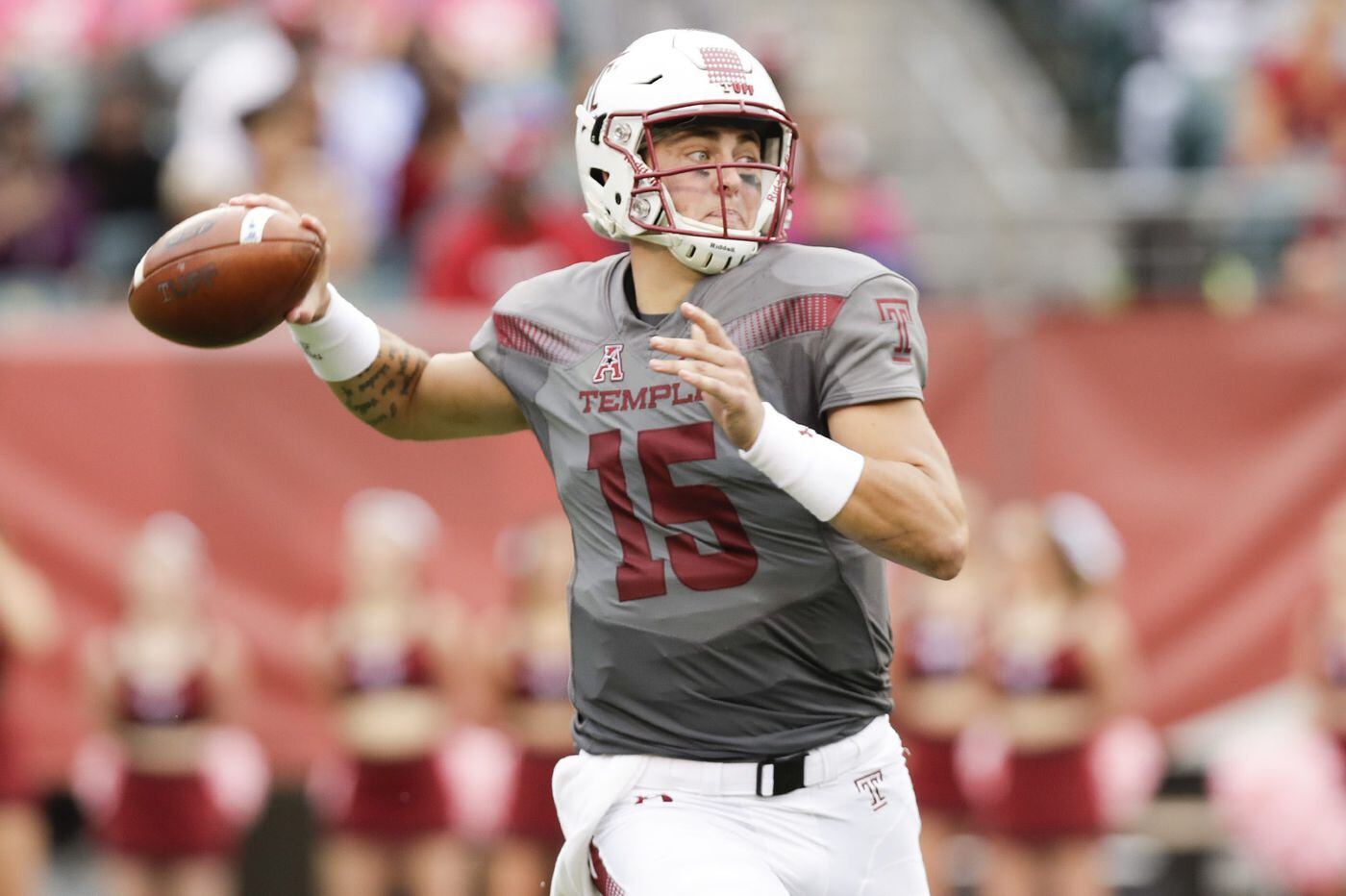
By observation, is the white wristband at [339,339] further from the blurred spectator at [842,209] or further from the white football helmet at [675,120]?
the blurred spectator at [842,209]

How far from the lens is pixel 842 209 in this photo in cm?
846

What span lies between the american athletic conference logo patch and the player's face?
0.27 meters

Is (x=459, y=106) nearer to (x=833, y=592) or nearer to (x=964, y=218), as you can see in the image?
(x=964, y=218)

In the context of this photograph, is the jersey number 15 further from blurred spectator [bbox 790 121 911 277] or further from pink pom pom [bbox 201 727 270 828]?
blurred spectator [bbox 790 121 911 277]

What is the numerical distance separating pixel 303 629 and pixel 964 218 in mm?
3307

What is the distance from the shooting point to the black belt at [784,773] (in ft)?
11.6

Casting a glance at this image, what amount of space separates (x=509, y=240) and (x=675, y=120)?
15.3 ft

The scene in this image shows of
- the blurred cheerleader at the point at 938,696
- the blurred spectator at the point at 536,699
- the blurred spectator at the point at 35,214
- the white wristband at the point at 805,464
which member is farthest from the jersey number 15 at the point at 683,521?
the blurred spectator at the point at 35,214

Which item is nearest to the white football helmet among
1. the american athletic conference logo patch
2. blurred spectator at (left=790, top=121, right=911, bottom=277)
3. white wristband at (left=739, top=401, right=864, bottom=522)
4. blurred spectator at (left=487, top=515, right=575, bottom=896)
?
the american athletic conference logo patch

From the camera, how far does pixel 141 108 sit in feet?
30.3

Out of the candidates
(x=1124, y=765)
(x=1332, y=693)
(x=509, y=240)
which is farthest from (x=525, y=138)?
(x=1332, y=693)

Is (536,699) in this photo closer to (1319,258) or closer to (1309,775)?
(1309,775)

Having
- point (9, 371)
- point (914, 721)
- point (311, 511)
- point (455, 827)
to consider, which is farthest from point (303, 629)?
point (914, 721)

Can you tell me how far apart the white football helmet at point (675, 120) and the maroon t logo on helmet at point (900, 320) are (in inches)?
10.8
